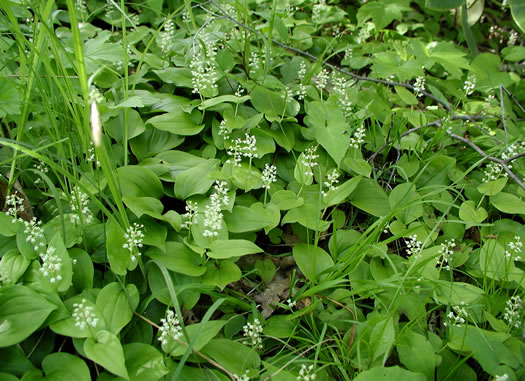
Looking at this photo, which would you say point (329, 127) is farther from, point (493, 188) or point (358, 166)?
point (493, 188)

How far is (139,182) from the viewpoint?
2.16 metres

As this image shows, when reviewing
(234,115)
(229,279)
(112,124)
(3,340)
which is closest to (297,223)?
(229,279)

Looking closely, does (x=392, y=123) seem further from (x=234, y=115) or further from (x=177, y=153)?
(x=177, y=153)

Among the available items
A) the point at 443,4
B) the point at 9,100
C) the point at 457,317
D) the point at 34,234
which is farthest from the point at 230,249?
the point at 443,4

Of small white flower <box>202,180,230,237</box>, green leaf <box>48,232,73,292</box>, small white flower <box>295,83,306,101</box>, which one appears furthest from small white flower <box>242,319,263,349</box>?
small white flower <box>295,83,306,101</box>

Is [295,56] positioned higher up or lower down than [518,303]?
higher up

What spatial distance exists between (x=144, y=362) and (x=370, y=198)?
1.59 m

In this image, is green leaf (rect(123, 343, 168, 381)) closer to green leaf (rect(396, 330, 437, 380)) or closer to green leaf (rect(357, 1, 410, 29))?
green leaf (rect(396, 330, 437, 380))

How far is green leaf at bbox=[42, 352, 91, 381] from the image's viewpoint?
152cm

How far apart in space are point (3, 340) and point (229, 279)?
0.93 meters

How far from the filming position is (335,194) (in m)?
2.36

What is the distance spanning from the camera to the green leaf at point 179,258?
1.88m

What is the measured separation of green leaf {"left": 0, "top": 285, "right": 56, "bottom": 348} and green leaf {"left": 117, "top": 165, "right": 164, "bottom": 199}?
66cm

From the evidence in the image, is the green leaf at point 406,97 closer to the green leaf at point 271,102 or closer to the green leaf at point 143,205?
the green leaf at point 271,102
